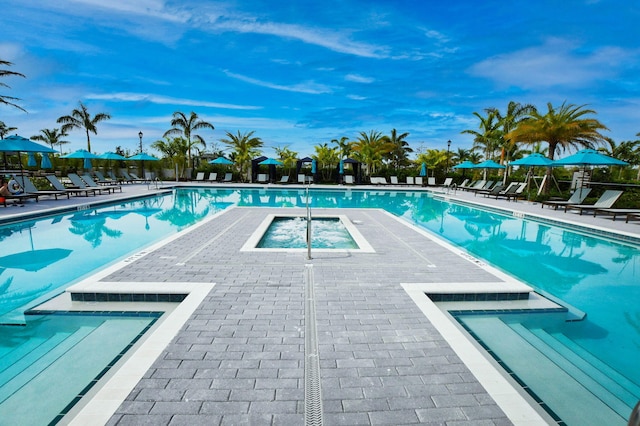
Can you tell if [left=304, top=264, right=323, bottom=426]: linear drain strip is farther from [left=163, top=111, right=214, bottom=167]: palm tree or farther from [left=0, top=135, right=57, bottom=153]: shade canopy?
[left=163, top=111, right=214, bottom=167]: palm tree

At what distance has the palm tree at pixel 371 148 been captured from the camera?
97.1 feet

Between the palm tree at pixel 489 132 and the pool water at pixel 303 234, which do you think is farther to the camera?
the palm tree at pixel 489 132

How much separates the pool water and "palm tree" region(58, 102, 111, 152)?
96.5ft

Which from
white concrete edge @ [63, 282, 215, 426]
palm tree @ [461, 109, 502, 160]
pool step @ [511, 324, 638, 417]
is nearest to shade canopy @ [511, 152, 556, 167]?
palm tree @ [461, 109, 502, 160]

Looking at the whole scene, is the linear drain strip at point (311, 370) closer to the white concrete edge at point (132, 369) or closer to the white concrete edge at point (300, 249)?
the white concrete edge at point (132, 369)

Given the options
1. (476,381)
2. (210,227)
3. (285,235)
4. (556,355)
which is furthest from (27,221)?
(556,355)

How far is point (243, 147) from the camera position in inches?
1126

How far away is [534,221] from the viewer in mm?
11844

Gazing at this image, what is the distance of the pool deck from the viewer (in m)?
2.11

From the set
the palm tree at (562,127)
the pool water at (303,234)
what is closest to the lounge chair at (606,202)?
the palm tree at (562,127)

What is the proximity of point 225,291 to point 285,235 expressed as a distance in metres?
4.30

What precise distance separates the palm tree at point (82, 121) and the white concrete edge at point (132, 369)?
112 ft

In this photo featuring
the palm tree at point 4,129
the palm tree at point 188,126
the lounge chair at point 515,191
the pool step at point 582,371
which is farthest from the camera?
the palm tree at point 4,129

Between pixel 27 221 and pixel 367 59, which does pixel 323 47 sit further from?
pixel 27 221
